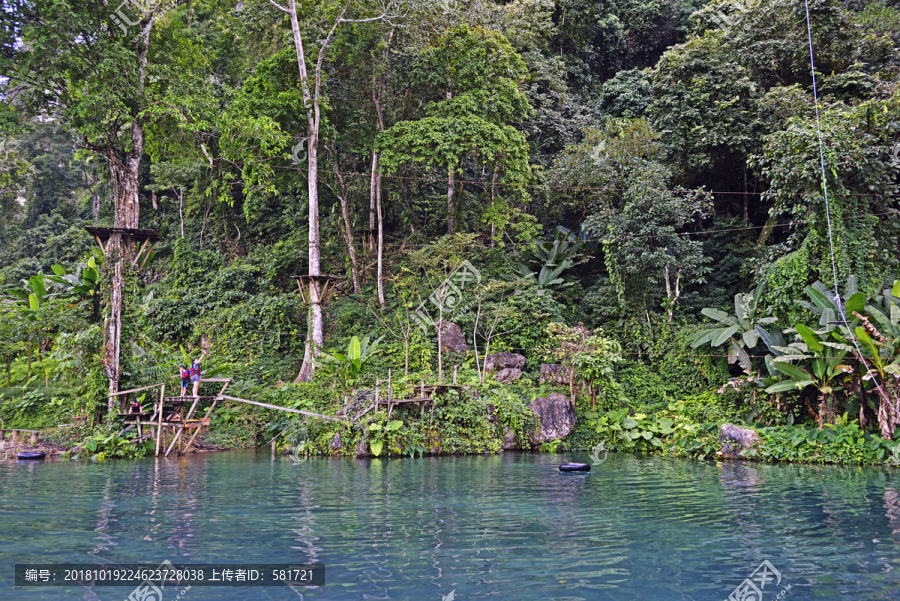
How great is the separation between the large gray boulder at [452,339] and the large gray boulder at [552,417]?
3099 mm

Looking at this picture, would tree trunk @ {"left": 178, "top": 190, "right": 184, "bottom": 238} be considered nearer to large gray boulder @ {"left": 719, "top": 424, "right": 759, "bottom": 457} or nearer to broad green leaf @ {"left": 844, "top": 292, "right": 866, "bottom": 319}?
large gray boulder @ {"left": 719, "top": 424, "right": 759, "bottom": 457}

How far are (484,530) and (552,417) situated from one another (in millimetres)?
9168

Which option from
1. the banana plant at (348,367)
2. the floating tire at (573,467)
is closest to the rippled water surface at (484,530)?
the floating tire at (573,467)

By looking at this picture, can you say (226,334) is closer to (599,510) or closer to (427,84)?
(427,84)

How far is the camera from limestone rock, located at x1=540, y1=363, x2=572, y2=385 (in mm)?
15375

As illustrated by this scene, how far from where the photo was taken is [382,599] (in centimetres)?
350

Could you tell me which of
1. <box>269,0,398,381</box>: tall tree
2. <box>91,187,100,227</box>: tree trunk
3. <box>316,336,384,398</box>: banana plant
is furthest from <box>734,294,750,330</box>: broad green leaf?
<box>91,187,100,227</box>: tree trunk

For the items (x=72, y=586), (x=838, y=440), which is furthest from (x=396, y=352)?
(x=72, y=586)

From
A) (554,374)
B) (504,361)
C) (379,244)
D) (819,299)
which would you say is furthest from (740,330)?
(379,244)

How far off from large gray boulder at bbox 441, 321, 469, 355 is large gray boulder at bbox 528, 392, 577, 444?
3099 mm

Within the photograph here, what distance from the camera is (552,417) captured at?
14.3 metres

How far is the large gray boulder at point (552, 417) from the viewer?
14.2 metres

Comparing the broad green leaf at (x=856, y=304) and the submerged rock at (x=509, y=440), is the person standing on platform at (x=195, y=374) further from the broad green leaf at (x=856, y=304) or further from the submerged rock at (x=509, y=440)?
the broad green leaf at (x=856, y=304)

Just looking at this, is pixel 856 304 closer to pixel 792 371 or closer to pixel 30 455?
pixel 792 371
